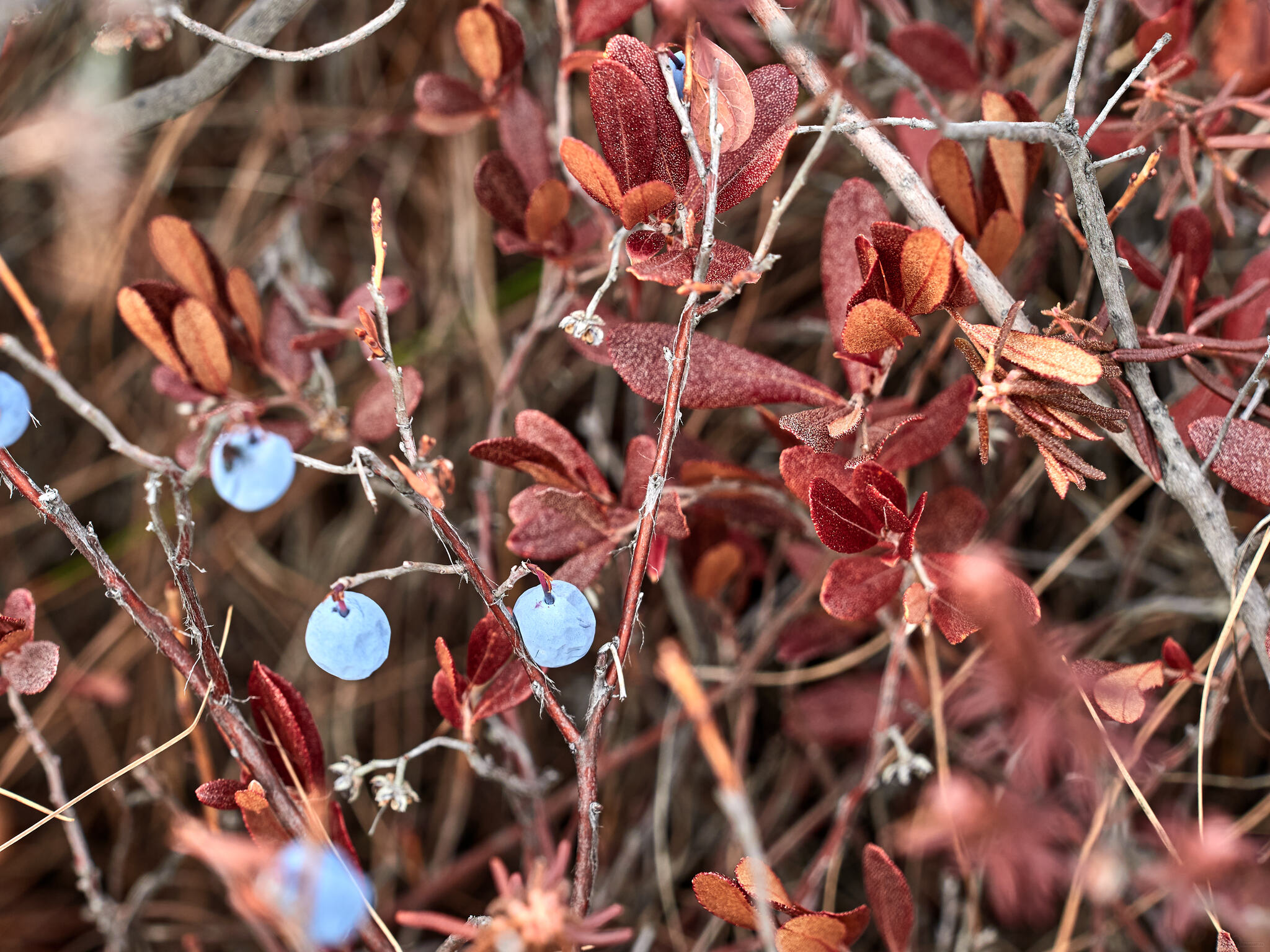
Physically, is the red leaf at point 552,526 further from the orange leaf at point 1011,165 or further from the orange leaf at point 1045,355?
the orange leaf at point 1011,165

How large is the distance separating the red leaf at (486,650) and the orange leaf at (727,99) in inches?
16.1

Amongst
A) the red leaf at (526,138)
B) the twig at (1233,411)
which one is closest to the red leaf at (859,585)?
the twig at (1233,411)

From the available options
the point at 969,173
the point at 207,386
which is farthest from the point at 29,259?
the point at 969,173

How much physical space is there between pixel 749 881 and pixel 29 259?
1537 mm

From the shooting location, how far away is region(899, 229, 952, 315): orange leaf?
681 mm

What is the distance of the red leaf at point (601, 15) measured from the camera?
0.94 metres

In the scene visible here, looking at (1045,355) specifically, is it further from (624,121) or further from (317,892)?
(317,892)

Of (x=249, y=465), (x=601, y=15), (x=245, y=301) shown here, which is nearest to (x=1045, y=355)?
(x=601, y=15)

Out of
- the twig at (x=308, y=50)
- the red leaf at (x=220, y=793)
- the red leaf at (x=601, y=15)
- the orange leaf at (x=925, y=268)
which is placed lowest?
the red leaf at (x=220, y=793)

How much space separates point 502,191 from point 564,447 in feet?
0.98

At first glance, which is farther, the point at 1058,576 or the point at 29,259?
the point at 29,259

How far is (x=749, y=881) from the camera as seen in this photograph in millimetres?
705

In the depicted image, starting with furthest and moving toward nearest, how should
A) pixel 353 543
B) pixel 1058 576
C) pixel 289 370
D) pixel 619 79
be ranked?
pixel 353 543
pixel 1058 576
pixel 289 370
pixel 619 79

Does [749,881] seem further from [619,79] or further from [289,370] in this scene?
[289,370]
